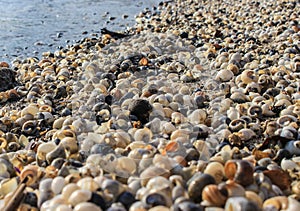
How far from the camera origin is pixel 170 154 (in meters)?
2.26

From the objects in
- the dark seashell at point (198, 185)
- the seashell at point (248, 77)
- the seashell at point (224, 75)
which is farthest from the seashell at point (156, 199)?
the seashell at point (224, 75)

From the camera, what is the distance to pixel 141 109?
297 cm

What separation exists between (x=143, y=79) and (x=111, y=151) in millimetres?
1558

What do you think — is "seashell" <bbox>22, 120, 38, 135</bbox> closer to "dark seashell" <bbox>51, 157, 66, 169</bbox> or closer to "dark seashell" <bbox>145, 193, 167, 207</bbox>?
"dark seashell" <bbox>51, 157, 66, 169</bbox>

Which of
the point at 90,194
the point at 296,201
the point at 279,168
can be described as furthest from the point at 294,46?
the point at 90,194

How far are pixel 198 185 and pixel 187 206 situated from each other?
0.45 ft

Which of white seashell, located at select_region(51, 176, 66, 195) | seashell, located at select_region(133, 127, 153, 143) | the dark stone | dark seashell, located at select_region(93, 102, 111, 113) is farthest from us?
the dark stone

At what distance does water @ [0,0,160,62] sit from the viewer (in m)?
6.26

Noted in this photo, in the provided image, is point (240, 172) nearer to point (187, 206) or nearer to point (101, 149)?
point (187, 206)

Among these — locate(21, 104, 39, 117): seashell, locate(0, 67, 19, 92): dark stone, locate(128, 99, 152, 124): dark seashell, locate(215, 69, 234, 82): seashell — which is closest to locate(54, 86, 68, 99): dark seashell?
locate(21, 104, 39, 117): seashell

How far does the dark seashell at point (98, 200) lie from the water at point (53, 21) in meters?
4.19

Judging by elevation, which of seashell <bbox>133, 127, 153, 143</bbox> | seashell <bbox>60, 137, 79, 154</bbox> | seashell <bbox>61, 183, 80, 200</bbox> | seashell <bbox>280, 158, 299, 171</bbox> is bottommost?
seashell <bbox>280, 158, 299, 171</bbox>

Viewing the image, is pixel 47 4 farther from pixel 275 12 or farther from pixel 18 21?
pixel 275 12

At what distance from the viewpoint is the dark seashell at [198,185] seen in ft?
5.98
